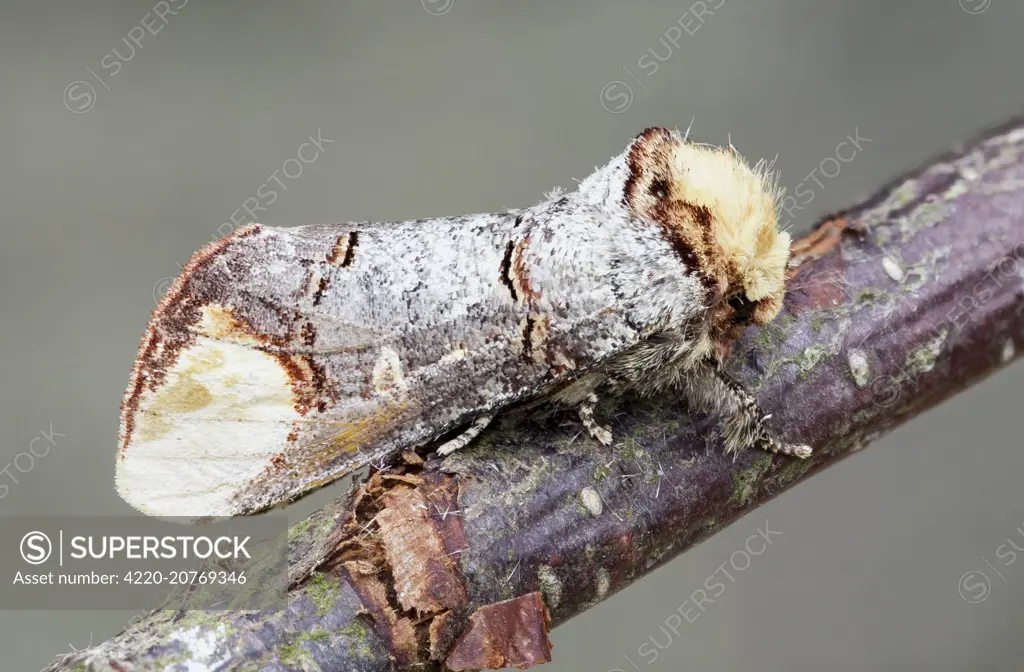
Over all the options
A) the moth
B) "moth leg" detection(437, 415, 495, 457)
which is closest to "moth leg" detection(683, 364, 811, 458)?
the moth

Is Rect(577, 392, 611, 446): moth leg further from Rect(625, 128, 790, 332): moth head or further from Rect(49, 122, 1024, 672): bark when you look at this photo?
Rect(625, 128, 790, 332): moth head

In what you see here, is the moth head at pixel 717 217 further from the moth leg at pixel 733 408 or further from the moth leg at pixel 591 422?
the moth leg at pixel 591 422

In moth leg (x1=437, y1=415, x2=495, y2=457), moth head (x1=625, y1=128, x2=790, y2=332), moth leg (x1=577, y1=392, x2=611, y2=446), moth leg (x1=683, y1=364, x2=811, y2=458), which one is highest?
moth head (x1=625, y1=128, x2=790, y2=332)

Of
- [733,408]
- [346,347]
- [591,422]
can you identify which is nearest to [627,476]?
[591,422]

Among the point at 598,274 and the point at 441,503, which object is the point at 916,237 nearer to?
the point at 598,274

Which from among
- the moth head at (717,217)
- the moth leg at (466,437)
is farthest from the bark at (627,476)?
the moth head at (717,217)

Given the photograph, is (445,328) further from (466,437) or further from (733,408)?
(733,408)
